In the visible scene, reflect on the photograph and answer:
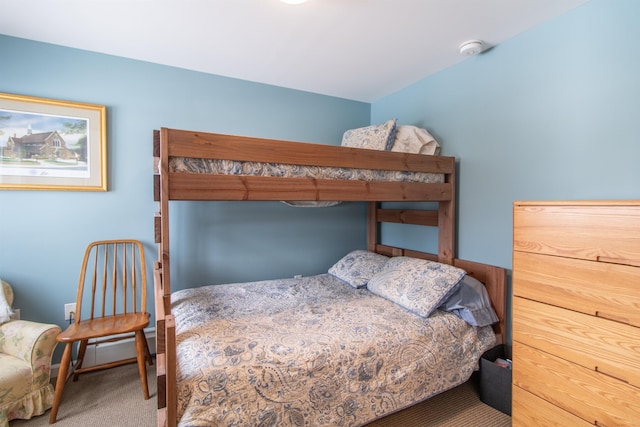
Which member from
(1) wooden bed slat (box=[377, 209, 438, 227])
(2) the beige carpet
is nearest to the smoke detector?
(1) wooden bed slat (box=[377, 209, 438, 227])

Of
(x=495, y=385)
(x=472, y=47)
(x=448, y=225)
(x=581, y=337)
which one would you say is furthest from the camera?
(x=448, y=225)

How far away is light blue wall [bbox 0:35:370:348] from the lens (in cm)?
203

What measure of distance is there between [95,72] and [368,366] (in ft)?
8.62

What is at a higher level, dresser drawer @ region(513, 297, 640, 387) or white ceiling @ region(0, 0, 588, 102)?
white ceiling @ region(0, 0, 588, 102)

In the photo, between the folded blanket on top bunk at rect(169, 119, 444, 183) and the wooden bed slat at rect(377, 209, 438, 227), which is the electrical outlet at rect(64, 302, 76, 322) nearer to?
the folded blanket on top bunk at rect(169, 119, 444, 183)

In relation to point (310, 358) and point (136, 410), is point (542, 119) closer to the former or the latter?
point (310, 358)

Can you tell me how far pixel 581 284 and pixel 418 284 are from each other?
850mm

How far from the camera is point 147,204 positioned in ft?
7.68

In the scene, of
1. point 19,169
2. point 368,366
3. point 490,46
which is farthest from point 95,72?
point 490,46

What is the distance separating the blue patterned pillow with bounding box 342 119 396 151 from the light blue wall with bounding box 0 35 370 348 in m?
0.56

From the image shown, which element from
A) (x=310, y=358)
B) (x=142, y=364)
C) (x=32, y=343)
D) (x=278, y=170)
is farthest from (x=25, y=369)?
(x=278, y=170)

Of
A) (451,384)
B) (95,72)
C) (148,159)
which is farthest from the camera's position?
(148,159)

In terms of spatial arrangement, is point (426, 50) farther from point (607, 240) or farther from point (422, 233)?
point (607, 240)

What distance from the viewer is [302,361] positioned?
4.33ft
